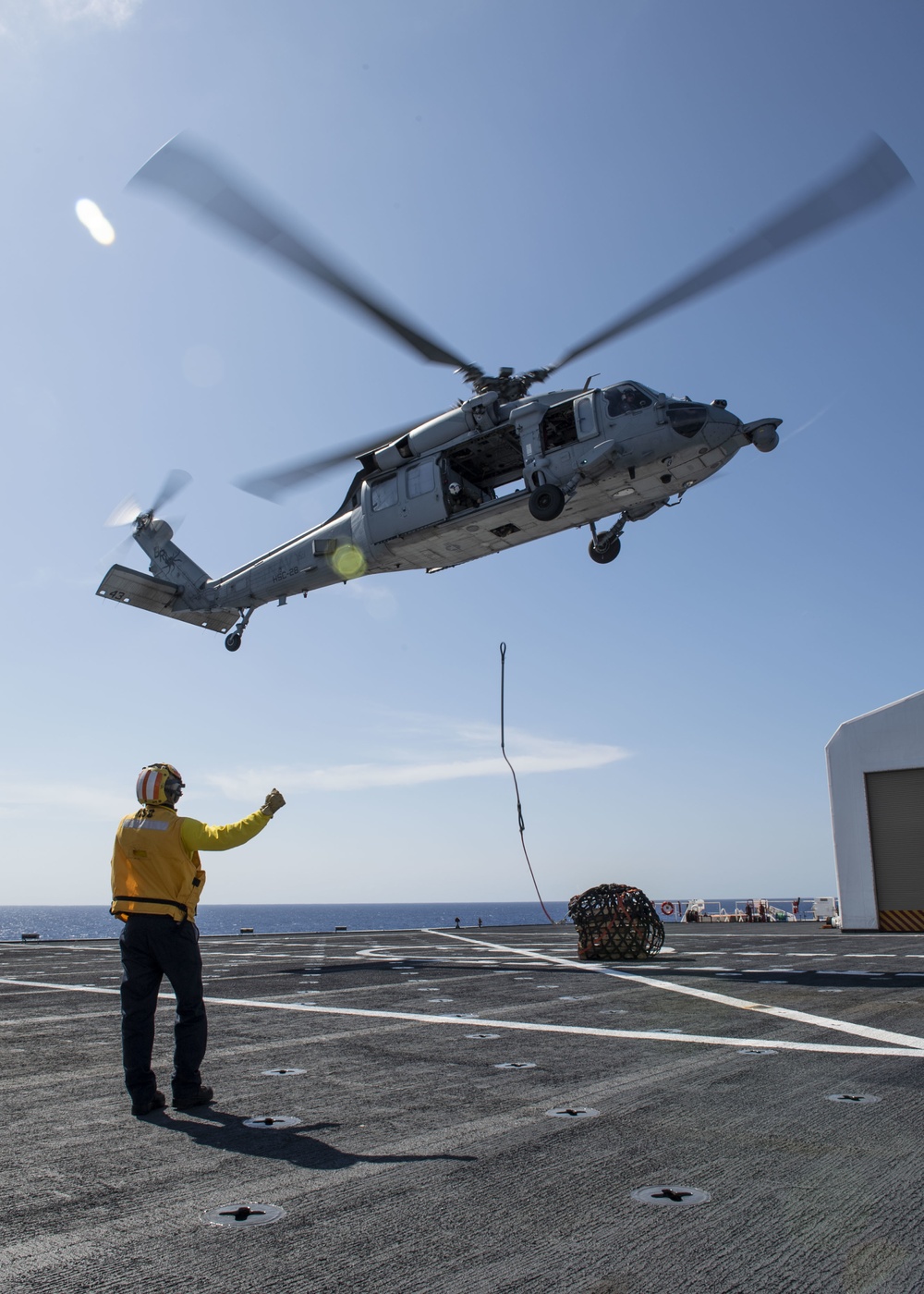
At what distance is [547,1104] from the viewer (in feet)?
15.5

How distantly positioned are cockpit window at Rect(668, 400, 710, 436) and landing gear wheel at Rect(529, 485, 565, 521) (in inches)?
106

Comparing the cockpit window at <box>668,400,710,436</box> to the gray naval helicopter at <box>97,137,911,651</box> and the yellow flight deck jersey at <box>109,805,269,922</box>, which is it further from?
the yellow flight deck jersey at <box>109,805,269,922</box>

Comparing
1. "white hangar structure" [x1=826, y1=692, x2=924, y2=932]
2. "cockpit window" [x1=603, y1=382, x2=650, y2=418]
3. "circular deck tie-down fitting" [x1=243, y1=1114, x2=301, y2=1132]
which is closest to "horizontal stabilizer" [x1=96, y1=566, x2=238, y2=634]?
"cockpit window" [x1=603, y1=382, x2=650, y2=418]

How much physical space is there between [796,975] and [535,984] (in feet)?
11.5

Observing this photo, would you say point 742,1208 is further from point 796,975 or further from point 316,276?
point 316,276

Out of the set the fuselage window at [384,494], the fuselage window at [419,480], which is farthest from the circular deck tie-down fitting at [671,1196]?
the fuselage window at [384,494]

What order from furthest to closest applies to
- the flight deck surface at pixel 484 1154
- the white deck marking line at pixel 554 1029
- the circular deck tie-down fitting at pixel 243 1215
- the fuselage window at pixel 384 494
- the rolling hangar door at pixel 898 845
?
the rolling hangar door at pixel 898 845 < the fuselage window at pixel 384 494 < the white deck marking line at pixel 554 1029 < the circular deck tie-down fitting at pixel 243 1215 < the flight deck surface at pixel 484 1154

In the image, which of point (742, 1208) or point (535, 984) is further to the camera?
point (535, 984)

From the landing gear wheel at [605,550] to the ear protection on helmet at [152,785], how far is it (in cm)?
1564

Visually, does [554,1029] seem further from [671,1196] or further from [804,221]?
[804,221]

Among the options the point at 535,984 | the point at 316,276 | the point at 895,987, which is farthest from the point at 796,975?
the point at 316,276

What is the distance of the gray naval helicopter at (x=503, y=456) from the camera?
14.4m

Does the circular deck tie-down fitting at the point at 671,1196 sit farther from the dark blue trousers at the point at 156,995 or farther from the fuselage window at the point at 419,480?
the fuselage window at the point at 419,480

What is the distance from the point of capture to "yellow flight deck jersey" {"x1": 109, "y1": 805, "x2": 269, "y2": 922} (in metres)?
5.31
